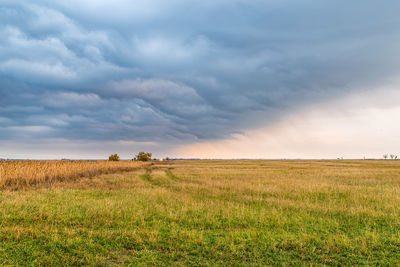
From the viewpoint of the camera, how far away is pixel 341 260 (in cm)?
610

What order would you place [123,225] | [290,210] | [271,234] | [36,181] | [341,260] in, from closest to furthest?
[341,260]
[271,234]
[123,225]
[290,210]
[36,181]

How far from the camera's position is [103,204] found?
11.4 metres

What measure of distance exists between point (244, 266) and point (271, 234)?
8.12 feet

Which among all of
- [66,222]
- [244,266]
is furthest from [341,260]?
[66,222]

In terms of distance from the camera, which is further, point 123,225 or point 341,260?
point 123,225

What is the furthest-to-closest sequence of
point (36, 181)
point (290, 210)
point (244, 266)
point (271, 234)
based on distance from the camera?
1. point (36, 181)
2. point (290, 210)
3. point (271, 234)
4. point (244, 266)

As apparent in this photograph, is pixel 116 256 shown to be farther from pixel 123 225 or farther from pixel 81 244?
pixel 123 225

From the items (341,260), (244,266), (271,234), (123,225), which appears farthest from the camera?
(123,225)

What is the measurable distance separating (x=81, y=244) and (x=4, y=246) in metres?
2.12

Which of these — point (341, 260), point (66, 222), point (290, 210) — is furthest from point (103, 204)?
point (341, 260)

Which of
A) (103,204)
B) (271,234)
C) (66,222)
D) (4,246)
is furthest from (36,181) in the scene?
(271,234)

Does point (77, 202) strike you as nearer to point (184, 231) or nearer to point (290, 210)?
point (184, 231)

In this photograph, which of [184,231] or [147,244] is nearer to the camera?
[147,244]

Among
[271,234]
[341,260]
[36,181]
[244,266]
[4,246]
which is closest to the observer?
[244,266]
